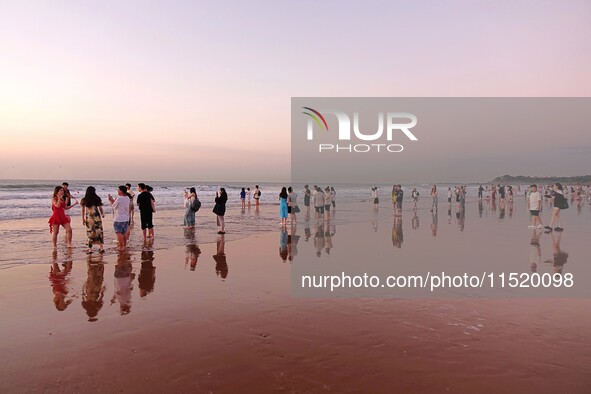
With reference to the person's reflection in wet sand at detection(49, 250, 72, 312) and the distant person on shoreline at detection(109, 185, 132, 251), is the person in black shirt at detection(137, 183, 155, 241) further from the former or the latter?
the person's reflection in wet sand at detection(49, 250, 72, 312)

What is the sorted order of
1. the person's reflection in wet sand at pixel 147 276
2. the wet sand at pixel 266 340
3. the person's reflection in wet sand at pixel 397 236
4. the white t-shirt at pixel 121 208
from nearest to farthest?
the wet sand at pixel 266 340 < the person's reflection in wet sand at pixel 147 276 < the white t-shirt at pixel 121 208 < the person's reflection in wet sand at pixel 397 236

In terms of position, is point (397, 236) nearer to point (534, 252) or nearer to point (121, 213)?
point (534, 252)

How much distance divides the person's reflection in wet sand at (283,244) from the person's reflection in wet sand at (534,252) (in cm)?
610

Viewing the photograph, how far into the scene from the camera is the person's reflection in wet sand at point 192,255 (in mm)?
10258

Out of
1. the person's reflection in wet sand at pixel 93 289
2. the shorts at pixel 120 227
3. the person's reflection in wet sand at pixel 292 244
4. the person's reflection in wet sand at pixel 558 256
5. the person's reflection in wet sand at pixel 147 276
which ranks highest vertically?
the shorts at pixel 120 227

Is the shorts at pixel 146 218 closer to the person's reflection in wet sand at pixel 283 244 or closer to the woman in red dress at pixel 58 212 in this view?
the woman in red dress at pixel 58 212

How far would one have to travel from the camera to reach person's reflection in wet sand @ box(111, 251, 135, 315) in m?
6.90

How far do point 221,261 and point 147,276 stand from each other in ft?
7.06

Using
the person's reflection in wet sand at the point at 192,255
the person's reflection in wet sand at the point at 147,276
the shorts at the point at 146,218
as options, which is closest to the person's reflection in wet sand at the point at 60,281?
the person's reflection in wet sand at the point at 147,276

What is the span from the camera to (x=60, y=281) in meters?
8.43

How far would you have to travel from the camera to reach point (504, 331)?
567 centimetres

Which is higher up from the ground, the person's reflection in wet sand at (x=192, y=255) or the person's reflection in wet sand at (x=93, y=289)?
the person's reflection in wet sand at (x=93, y=289)

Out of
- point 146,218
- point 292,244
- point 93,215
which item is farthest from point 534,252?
point 93,215

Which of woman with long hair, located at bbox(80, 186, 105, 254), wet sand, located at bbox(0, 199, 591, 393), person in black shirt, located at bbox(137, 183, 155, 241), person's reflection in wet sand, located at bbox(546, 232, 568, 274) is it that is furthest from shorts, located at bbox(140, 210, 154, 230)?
person's reflection in wet sand, located at bbox(546, 232, 568, 274)
